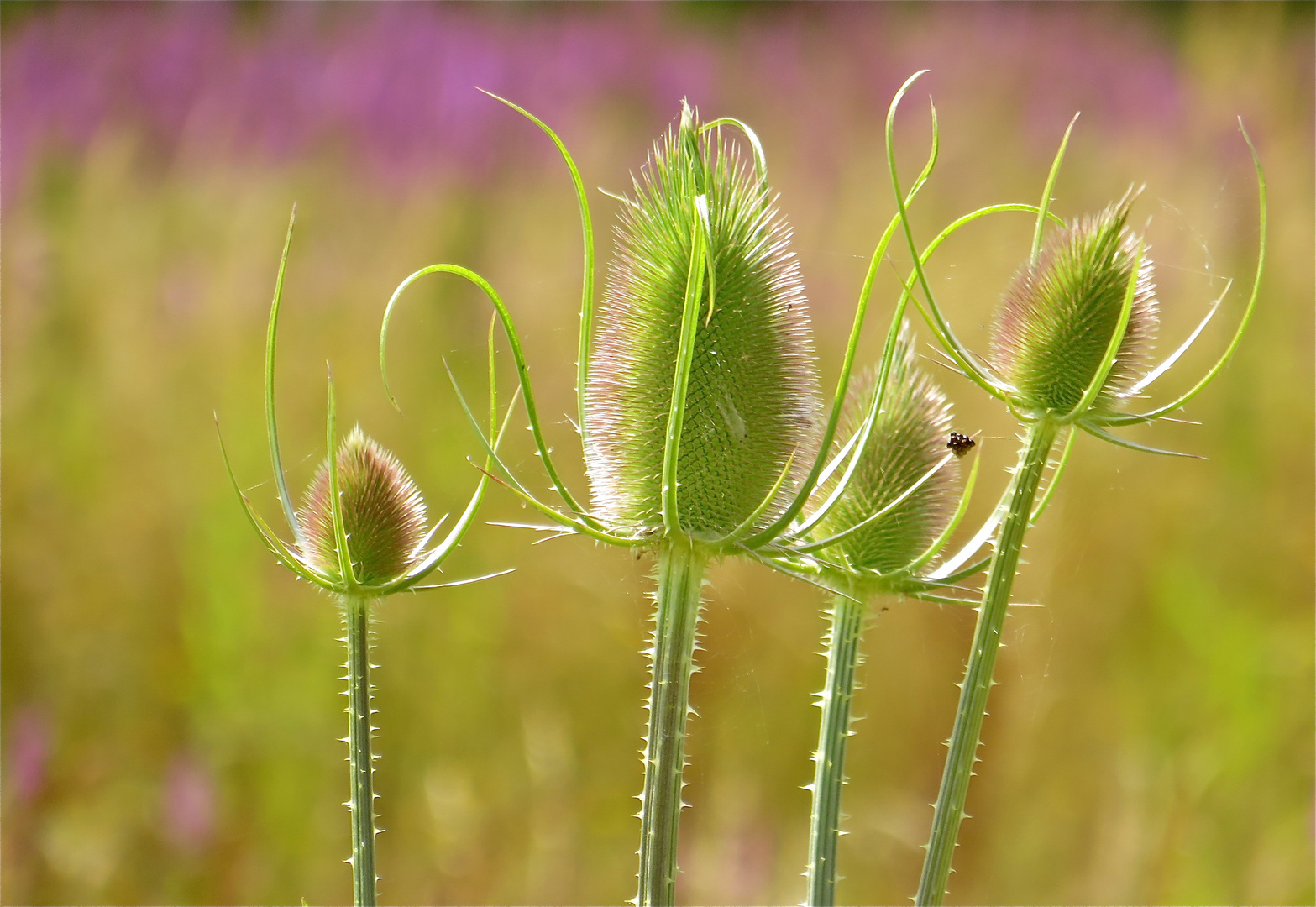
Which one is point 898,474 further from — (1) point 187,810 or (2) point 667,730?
(1) point 187,810

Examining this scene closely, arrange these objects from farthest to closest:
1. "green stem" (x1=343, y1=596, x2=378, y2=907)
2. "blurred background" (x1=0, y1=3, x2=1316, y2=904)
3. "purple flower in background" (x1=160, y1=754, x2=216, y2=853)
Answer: "blurred background" (x1=0, y1=3, x2=1316, y2=904) < "purple flower in background" (x1=160, y1=754, x2=216, y2=853) < "green stem" (x1=343, y1=596, x2=378, y2=907)

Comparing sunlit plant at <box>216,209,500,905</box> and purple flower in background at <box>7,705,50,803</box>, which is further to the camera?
purple flower in background at <box>7,705,50,803</box>

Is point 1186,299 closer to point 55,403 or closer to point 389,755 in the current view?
point 389,755

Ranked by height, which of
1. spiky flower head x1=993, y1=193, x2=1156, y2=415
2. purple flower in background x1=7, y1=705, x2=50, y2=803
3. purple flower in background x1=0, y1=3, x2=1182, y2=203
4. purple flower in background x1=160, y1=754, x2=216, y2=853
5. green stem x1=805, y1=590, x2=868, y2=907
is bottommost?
purple flower in background x1=160, y1=754, x2=216, y2=853

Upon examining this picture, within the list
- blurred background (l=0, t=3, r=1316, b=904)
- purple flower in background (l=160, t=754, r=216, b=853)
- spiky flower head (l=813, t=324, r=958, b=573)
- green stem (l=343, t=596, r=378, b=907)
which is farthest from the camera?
blurred background (l=0, t=3, r=1316, b=904)

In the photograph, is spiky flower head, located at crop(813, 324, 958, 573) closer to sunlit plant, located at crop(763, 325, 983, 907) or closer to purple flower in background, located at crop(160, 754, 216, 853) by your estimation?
sunlit plant, located at crop(763, 325, 983, 907)

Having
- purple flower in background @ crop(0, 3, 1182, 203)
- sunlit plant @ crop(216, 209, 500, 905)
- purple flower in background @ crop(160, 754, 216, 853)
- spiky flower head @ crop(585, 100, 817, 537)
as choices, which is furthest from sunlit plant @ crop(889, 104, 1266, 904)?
purple flower in background @ crop(0, 3, 1182, 203)

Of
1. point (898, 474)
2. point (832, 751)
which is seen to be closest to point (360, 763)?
point (832, 751)

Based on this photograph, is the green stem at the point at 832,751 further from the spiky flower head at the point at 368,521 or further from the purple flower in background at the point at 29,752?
the purple flower in background at the point at 29,752
